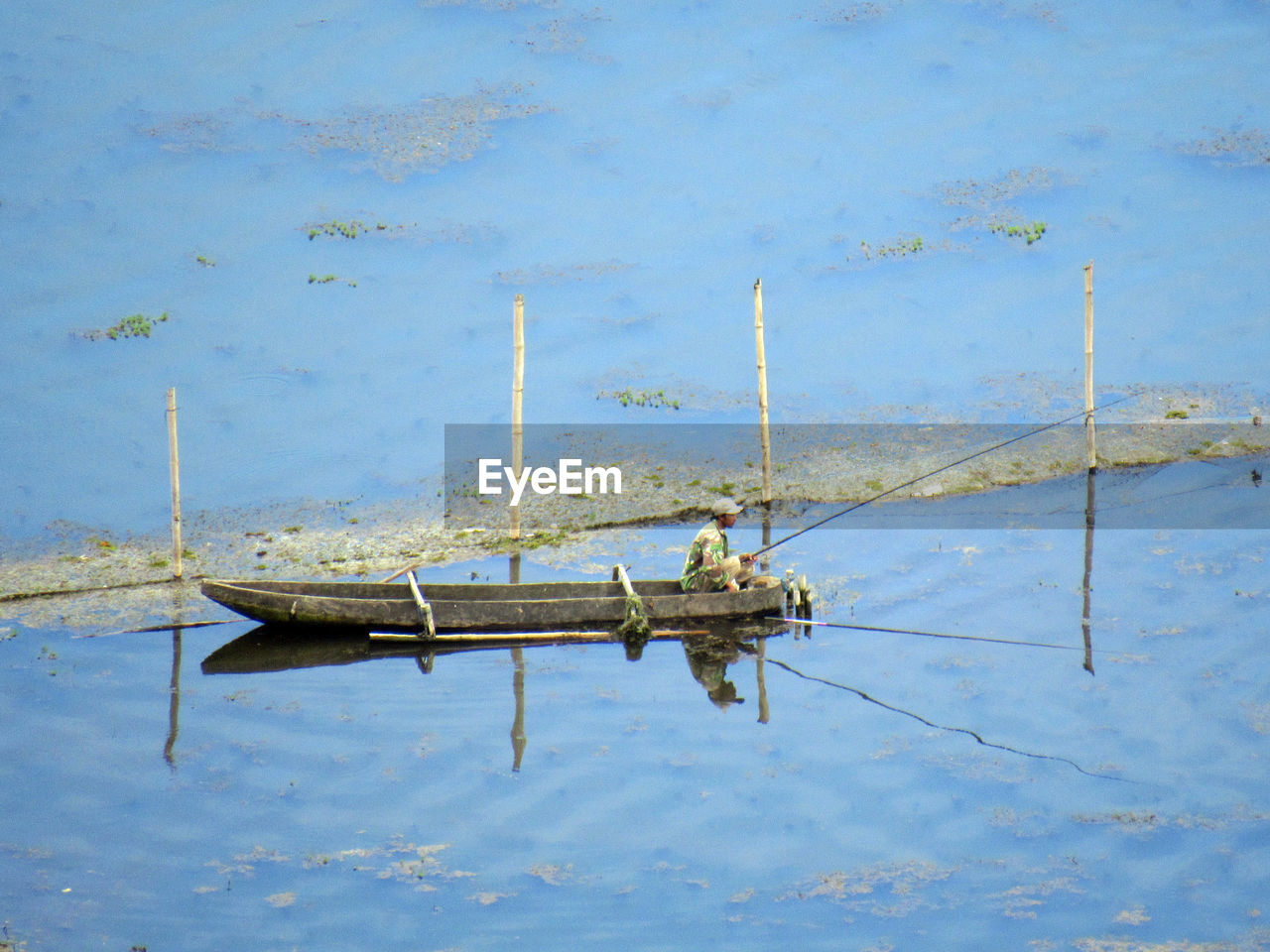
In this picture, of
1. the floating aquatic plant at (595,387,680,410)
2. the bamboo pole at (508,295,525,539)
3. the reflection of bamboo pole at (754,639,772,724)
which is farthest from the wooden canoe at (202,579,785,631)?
the floating aquatic plant at (595,387,680,410)

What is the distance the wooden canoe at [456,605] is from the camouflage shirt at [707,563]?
0.16m

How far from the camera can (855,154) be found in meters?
22.9

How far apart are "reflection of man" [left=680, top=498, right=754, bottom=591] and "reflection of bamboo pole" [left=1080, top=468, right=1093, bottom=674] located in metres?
3.01

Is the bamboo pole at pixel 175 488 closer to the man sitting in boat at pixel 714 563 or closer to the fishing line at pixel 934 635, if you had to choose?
the man sitting in boat at pixel 714 563

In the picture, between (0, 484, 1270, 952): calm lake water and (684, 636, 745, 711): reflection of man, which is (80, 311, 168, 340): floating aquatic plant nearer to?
(0, 484, 1270, 952): calm lake water

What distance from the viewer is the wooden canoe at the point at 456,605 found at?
11836 millimetres

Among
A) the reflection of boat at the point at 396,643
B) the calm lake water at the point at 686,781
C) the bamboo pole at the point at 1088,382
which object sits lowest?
the calm lake water at the point at 686,781

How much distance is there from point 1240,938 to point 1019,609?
5154 millimetres

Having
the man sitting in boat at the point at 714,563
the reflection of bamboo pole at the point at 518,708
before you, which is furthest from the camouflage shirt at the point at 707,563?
the reflection of bamboo pole at the point at 518,708

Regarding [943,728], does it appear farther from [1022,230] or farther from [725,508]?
[1022,230]

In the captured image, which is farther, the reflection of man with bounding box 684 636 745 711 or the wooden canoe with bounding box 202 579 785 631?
the wooden canoe with bounding box 202 579 785 631
